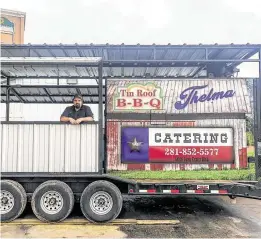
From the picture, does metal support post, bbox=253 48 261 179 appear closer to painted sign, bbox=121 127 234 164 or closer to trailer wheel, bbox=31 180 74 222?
painted sign, bbox=121 127 234 164

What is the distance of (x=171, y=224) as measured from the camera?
6.88 m

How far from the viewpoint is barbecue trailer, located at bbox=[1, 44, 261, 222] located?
22.6 feet

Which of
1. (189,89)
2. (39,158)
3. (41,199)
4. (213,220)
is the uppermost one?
(189,89)

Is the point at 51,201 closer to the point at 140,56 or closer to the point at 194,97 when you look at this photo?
the point at 194,97

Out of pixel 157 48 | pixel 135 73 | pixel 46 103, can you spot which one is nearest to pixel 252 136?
pixel 157 48

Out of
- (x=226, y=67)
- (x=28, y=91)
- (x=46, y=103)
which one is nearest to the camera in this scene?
(x=226, y=67)

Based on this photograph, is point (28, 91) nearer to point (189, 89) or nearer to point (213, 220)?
point (189, 89)

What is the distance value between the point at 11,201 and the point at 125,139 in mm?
2912

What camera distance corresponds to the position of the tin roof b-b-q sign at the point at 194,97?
24.0 feet

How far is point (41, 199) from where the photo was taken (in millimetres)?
6812

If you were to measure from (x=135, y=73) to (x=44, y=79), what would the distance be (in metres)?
2.86
